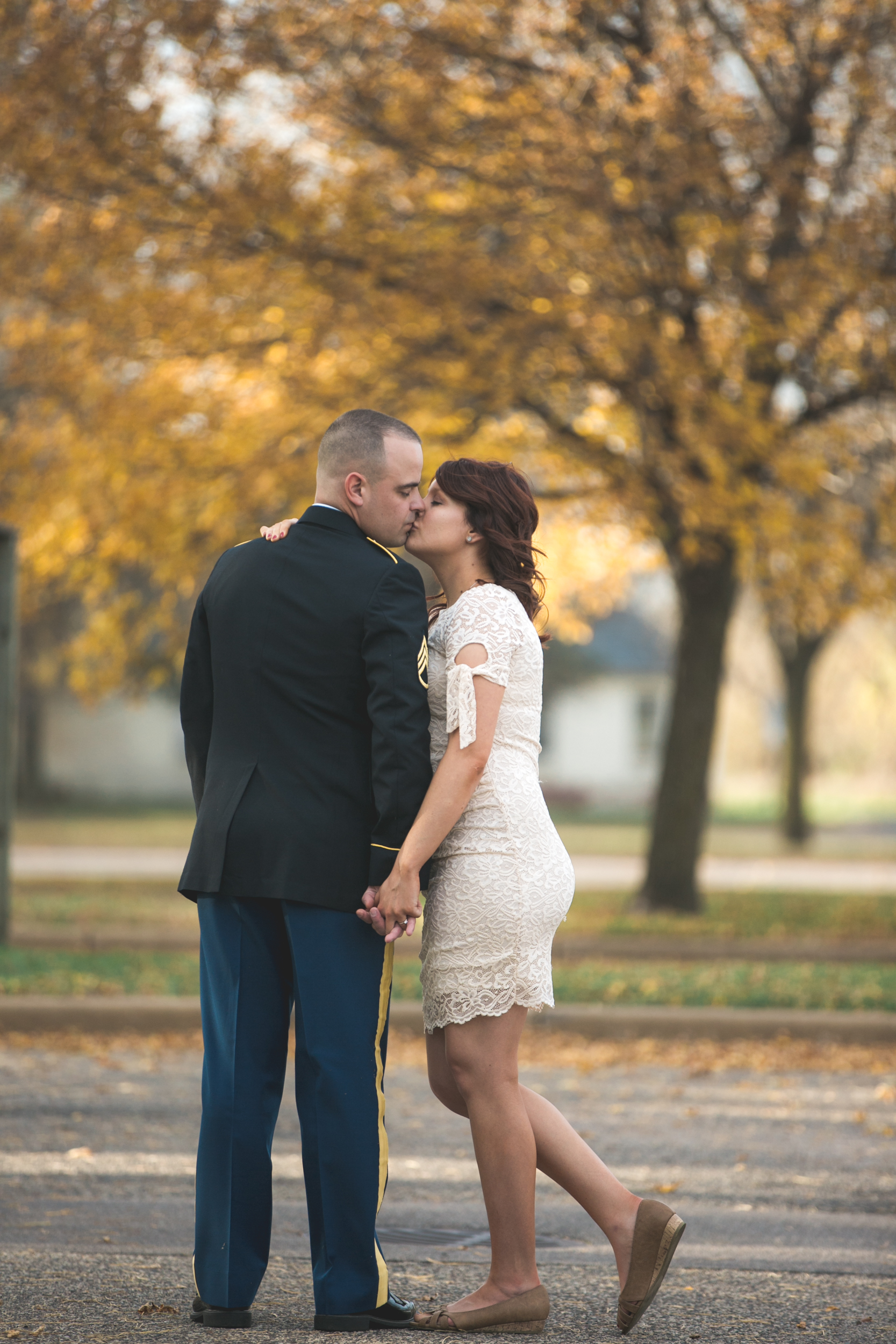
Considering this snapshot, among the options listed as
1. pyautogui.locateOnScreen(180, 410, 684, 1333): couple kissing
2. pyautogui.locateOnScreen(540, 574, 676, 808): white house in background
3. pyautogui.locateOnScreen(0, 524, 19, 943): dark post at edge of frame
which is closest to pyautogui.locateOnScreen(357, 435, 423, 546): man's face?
pyautogui.locateOnScreen(180, 410, 684, 1333): couple kissing

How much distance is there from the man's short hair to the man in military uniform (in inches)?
1.1

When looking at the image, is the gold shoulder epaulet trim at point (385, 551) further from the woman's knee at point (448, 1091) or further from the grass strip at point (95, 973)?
the grass strip at point (95, 973)

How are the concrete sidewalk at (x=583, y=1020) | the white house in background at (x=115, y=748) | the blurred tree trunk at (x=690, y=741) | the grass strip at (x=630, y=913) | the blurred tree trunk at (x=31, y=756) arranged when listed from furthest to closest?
the white house in background at (x=115, y=748), the blurred tree trunk at (x=31, y=756), the blurred tree trunk at (x=690, y=741), the grass strip at (x=630, y=913), the concrete sidewalk at (x=583, y=1020)

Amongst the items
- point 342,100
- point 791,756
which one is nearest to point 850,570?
point 342,100

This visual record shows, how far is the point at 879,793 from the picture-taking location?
44.5 meters

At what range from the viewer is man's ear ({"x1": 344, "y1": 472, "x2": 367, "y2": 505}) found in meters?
3.49

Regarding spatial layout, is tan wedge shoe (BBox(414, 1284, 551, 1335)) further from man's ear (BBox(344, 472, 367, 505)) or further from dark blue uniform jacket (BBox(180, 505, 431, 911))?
man's ear (BBox(344, 472, 367, 505))

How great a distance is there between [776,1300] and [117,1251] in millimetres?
1784

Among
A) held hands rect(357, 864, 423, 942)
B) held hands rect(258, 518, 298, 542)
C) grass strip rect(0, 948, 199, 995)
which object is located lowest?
grass strip rect(0, 948, 199, 995)

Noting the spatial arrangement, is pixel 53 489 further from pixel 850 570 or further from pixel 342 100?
pixel 850 570

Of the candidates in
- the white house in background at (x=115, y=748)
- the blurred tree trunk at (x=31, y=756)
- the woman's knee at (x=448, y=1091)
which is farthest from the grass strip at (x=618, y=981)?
the white house in background at (x=115, y=748)

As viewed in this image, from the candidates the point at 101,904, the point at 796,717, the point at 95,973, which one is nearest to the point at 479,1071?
the point at 95,973

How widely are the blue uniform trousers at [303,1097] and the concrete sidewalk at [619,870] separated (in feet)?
37.4

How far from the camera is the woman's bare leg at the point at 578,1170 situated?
11.3ft
